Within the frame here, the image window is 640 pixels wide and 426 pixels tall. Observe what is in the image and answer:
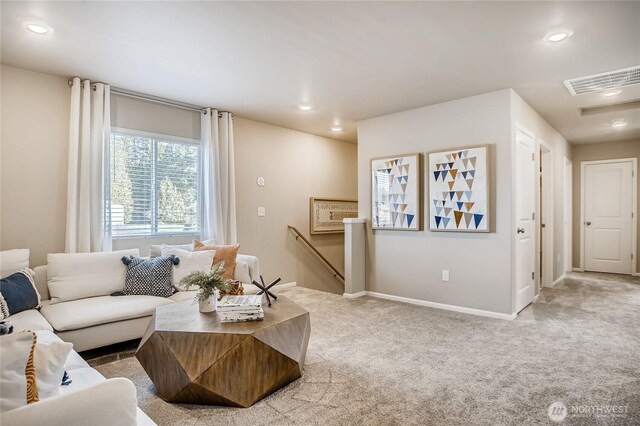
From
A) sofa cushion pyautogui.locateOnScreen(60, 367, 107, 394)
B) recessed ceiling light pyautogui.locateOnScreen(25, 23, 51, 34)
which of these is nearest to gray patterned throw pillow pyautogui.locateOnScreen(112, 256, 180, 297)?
sofa cushion pyautogui.locateOnScreen(60, 367, 107, 394)

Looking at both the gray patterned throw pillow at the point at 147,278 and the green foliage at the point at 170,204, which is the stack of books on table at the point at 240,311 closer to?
the gray patterned throw pillow at the point at 147,278

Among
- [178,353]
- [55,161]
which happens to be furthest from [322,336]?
[55,161]

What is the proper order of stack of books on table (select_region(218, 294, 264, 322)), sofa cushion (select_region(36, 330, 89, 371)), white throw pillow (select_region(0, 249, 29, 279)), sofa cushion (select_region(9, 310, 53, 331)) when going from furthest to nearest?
1. white throw pillow (select_region(0, 249, 29, 279))
2. sofa cushion (select_region(9, 310, 53, 331))
3. stack of books on table (select_region(218, 294, 264, 322))
4. sofa cushion (select_region(36, 330, 89, 371))

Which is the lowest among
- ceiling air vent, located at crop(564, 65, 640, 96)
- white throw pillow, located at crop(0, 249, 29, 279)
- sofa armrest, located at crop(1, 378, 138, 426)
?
sofa armrest, located at crop(1, 378, 138, 426)

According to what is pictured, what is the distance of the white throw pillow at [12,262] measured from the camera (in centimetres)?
275

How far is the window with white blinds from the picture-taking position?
3.80m

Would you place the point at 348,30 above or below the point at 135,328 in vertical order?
above

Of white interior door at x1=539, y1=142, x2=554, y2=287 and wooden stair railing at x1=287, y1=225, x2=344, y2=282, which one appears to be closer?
white interior door at x1=539, y1=142, x2=554, y2=287

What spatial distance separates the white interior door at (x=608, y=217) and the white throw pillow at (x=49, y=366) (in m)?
8.01

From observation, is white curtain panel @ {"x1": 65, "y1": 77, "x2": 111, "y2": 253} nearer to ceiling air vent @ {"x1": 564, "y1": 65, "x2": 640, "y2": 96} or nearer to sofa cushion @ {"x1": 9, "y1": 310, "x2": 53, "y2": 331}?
sofa cushion @ {"x1": 9, "y1": 310, "x2": 53, "y2": 331}

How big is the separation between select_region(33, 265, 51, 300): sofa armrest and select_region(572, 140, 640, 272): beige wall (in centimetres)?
805

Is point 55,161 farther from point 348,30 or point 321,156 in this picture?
point 321,156

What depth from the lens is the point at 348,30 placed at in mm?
2590

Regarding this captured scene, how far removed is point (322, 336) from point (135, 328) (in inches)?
60.2
